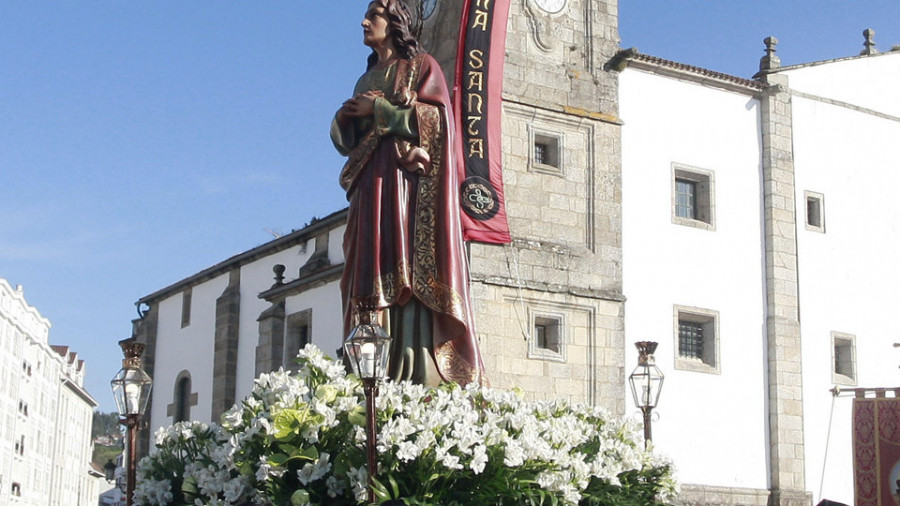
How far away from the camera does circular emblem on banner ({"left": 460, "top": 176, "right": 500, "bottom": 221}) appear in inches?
808

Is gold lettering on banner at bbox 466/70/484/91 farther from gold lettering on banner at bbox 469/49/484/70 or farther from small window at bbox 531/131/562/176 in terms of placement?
small window at bbox 531/131/562/176

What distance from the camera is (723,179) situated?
2452cm

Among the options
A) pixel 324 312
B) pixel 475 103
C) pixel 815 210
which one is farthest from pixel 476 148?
pixel 815 210

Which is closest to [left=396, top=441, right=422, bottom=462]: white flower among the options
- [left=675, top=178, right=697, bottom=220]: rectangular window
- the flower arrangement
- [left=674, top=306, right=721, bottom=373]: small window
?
the flower arrangement

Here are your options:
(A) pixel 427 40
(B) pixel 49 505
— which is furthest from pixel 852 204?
(B) pixel 49 505

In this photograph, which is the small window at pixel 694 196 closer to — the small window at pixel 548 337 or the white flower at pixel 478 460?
the small window at pixel 548 337

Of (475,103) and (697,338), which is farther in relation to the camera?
(697,338)

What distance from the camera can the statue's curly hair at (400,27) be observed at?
9305 mm

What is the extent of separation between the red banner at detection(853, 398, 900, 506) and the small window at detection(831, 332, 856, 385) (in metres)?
1.66

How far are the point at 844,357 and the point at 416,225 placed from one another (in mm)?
18547

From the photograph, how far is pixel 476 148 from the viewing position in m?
20.6

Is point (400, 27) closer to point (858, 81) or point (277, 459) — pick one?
point (277, 459)

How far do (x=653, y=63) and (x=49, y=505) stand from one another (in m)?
65.3

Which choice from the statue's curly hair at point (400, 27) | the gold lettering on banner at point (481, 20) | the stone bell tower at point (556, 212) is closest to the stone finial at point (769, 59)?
the stone bell tower at point (556, 212)
